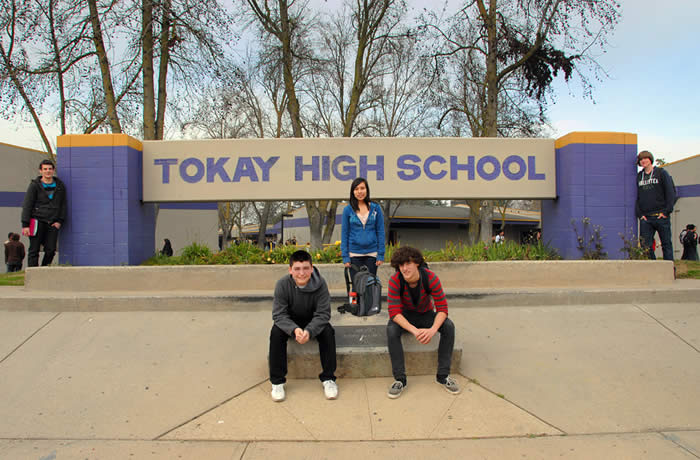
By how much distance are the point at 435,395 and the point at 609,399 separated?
1421 millimetres

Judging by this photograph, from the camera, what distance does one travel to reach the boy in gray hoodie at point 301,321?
12.1 feet

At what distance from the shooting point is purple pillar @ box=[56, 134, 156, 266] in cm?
734

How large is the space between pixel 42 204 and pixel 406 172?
602 centimetres

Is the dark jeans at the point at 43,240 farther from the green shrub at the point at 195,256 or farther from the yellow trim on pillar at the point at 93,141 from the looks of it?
the green shrub at the point at 195,256

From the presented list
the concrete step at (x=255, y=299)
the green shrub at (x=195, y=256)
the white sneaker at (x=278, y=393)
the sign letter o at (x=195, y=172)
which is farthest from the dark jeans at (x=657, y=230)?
the sign letter o at (x=195, y=172)

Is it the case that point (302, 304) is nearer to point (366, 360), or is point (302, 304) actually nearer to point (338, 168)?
point (366, 360)

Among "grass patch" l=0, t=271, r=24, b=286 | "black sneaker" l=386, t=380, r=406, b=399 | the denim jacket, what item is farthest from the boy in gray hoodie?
"grass patch" l=0, t=271, r=24, b=286

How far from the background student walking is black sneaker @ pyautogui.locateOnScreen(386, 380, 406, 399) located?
5.03 ft

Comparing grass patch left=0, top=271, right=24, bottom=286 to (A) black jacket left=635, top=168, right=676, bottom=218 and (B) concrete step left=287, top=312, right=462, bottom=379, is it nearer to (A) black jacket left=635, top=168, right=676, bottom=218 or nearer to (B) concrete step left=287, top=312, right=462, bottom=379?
(B) concrete step left=287, top=312, right=462, bottom=379

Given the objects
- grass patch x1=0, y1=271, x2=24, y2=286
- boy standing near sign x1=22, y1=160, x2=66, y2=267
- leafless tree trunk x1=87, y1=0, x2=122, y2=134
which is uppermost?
leafless tree trunk x1=87, y1=0, x2=122, y2=134

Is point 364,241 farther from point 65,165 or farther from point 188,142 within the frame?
point 65,165

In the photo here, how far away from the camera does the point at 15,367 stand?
426 cm

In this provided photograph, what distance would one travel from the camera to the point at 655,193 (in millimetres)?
7254

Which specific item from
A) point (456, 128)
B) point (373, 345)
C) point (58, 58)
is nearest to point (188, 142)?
point (373, 345)
